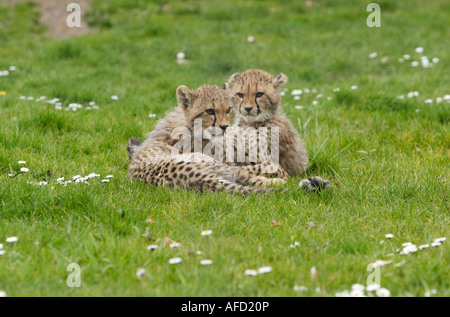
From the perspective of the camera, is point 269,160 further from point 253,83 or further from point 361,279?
point 361,279

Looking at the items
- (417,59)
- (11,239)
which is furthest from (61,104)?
(417,59)

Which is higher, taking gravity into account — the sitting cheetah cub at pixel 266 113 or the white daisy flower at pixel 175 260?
the sitting cheetah cub at pixel 266 113

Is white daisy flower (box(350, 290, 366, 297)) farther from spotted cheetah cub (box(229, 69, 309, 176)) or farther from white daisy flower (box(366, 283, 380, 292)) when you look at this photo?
spotted cheetah cub (box(229, 69, 309, 176))

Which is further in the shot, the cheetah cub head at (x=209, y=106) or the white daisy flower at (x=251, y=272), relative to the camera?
the cheetah cub head at (x=209, y=106)

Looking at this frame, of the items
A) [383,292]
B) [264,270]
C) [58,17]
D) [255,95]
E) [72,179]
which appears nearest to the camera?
[383,292]

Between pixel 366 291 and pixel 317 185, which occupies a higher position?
pixel 317 185

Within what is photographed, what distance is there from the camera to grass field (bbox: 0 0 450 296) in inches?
147

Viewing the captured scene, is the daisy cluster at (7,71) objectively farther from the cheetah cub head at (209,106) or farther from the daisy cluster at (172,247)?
the daisy cluster at (172,247)

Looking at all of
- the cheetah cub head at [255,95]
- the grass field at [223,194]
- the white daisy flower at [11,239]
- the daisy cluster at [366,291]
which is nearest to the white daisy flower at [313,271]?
the grass field at [223,194]

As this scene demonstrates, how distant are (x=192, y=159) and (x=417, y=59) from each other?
6189mm

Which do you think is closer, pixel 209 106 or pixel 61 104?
pixel 209 106

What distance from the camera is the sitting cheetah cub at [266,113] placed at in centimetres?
605

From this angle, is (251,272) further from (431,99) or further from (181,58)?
(181,58)

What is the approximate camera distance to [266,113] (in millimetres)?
6215
